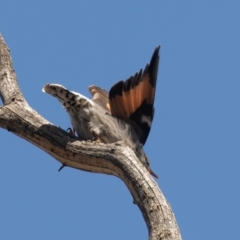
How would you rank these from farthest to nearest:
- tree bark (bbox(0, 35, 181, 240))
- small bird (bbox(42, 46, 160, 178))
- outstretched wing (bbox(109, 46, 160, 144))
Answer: small bird (bbox(42, 46, 160, 178)) → outstretched wing (bbox(109, 46, 160, 144)) → tree bark (bbox(0, 35, 181, 240))

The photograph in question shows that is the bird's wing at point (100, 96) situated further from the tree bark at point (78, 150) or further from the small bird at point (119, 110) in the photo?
the tree bark at point (78, 150)

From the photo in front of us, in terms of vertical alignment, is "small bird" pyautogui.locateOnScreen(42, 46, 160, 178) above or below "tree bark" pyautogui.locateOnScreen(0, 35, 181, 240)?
above

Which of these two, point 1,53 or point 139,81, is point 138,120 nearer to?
point 139,81

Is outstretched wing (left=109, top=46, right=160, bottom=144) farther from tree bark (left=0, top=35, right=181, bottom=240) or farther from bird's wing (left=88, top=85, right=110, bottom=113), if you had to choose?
tree bark (left=0, top=35, right=181, bottom=240)

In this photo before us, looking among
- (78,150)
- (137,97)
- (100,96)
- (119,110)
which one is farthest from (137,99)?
(78,150)

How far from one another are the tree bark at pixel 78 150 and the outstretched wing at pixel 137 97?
3.74ft

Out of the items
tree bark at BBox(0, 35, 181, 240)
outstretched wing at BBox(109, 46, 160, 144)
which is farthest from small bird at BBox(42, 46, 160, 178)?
tree bark at BBox(0, 35, 181, 240)

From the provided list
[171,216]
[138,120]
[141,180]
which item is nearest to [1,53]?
[138,120]

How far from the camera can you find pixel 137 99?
32.3 feet

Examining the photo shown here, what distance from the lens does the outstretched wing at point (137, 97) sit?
31.1ft

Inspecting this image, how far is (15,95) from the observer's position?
30.4 feet

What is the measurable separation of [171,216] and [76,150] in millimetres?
2049

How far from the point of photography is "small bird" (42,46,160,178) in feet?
31.6

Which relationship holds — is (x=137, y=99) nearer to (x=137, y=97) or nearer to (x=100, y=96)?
(x=137, y=97)
